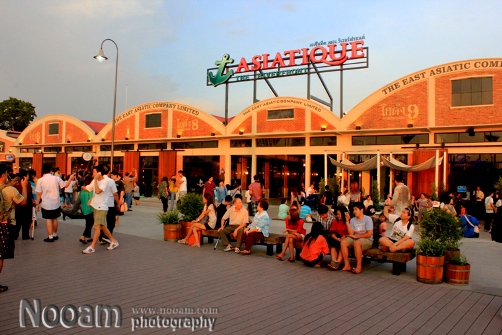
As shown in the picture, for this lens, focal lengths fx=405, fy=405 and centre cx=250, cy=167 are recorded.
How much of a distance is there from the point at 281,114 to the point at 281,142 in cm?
171

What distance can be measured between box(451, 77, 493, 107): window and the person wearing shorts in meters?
14.2

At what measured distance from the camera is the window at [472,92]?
18625 millimetres

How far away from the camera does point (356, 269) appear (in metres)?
7.55

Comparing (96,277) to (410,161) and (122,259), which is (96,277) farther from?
(410,161)

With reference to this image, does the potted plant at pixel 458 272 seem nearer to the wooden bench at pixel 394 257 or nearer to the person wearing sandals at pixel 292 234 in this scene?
the wooden bench at pixel 394 257

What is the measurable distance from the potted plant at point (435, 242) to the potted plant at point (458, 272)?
0.46 feet

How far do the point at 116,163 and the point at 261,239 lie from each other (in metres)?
26.1

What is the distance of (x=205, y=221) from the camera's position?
1034 cm

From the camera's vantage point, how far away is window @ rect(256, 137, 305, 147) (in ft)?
79.6

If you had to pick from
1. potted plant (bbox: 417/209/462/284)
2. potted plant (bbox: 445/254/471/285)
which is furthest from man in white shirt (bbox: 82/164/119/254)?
potted plant (bbox: 445/254/471/285)

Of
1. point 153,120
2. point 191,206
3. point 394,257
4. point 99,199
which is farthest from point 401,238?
point 153,120

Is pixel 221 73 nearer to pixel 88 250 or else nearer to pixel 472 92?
pixel 472 92

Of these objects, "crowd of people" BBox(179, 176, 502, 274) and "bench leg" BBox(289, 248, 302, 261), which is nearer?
"crowd of people" BBox(179, 176, 502, 274)

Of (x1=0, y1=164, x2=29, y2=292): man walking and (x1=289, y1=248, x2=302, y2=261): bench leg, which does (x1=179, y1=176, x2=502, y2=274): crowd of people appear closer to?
(x1=289, y1=248, x2=302, y2=261): bench leg
